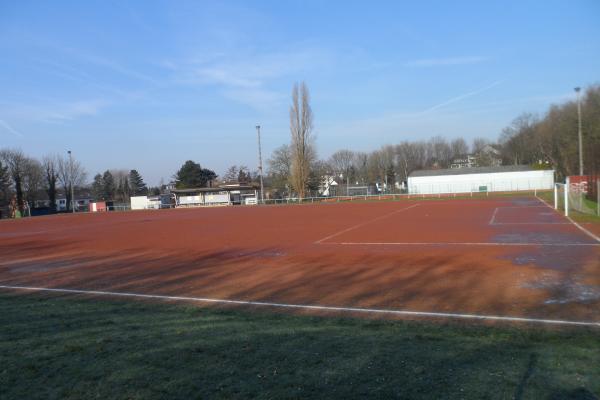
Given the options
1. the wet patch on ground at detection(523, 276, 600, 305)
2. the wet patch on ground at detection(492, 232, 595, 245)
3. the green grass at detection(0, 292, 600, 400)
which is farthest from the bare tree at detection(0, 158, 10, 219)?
the wet patch on ground at detection(523, 276, 600, 305)

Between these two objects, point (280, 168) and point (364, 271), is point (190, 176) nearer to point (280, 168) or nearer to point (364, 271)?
point (280, 168)

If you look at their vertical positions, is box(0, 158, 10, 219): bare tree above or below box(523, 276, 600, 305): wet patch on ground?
above

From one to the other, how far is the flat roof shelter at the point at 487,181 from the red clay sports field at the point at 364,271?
174 ft

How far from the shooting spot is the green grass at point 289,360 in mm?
3906

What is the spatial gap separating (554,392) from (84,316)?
666 cm

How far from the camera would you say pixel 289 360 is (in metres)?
4.66

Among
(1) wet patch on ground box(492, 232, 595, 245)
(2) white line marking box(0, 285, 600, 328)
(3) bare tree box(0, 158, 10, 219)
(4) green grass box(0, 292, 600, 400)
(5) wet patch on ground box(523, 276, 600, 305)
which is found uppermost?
(3) bare tree box(0, 158, 10, 219)

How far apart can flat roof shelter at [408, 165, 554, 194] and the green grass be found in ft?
220

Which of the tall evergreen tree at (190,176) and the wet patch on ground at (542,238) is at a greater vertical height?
the tall evergreen tree at (190,176)

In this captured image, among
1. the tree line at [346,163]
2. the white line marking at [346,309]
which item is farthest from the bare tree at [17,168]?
the white line marking at [346,309]

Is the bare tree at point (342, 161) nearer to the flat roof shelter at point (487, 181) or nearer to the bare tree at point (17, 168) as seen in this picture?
the flat roof shelter at point (487, 181)

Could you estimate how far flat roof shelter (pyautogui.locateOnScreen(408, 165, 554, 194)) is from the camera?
70.6m

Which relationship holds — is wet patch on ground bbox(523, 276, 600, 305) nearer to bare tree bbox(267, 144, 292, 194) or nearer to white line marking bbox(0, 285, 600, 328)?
white line marking bbox(0, 285, 600, 328)

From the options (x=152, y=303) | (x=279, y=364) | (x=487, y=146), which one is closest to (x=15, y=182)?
(x=152, y=303)
